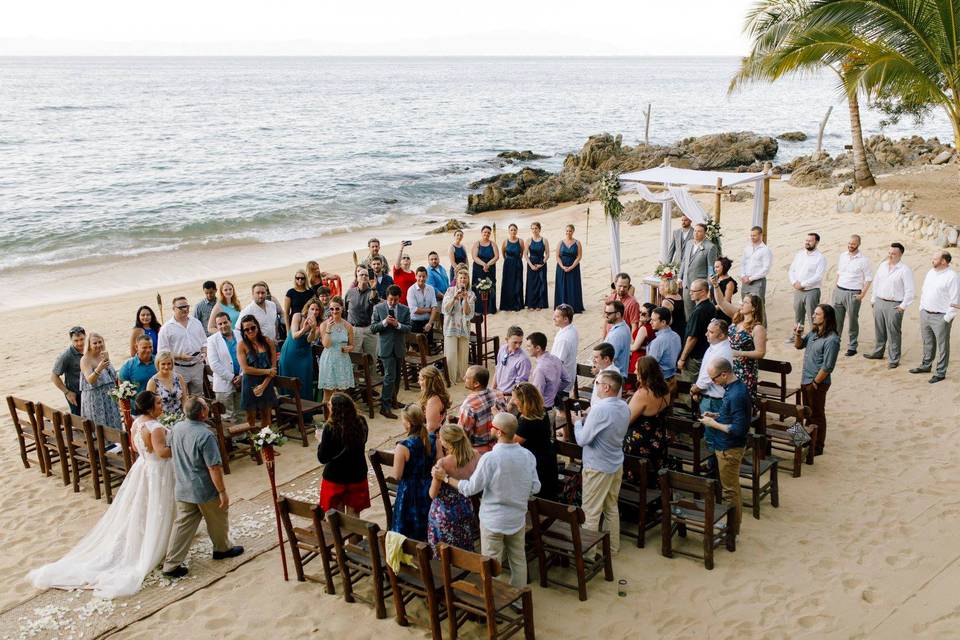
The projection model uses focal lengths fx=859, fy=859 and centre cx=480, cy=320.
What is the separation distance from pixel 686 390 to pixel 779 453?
1.22 meters

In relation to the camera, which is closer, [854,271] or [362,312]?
[362,312]

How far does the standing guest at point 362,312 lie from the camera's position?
37.6 ft

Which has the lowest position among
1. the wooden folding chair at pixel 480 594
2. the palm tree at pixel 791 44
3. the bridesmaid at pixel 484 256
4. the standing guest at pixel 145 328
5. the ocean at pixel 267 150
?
the ocean at pixel 267 150

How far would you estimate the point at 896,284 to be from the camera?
460 inches

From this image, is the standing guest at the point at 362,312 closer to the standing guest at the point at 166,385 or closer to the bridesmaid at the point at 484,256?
the standing guest at the point at 166,385

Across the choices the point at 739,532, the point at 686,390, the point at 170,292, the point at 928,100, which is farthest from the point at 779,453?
the point at 170,292

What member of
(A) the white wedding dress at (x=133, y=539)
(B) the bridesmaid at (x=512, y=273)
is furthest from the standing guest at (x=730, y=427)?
(B) the bridesmaid at (x=512, y=273)

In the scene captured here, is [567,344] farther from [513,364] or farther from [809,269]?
[809,269]

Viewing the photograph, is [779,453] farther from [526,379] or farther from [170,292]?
[170,292]

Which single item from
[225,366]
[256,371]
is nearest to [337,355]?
[256,371]

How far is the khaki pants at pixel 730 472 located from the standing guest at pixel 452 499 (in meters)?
2.47

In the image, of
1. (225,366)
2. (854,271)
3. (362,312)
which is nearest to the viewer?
(225,366)

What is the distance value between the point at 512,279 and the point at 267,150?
1781 inches

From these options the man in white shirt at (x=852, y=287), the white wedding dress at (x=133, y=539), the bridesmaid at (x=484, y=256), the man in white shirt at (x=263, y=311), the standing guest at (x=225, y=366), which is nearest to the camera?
the white wedding dress at (x=133, y=539)
